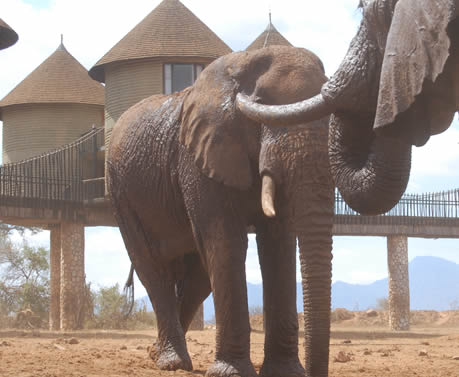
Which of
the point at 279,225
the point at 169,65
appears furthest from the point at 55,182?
the point at 279,225

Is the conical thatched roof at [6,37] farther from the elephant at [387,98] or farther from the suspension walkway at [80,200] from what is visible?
the elephant at [387,98]

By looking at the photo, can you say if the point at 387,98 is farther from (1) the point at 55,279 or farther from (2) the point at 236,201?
(1) the point at 55,279

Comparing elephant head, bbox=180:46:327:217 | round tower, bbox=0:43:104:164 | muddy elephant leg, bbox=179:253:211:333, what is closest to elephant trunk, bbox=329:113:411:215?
elephant head, bbox=180:46:327:217

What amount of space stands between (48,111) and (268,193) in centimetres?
2487

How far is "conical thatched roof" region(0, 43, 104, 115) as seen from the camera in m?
31.3

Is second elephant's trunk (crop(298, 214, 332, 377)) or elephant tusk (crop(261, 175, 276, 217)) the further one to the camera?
elephant tusk (crop(261, 175, 276, 217))

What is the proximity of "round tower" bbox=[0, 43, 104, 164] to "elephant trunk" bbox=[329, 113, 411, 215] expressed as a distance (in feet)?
87.0

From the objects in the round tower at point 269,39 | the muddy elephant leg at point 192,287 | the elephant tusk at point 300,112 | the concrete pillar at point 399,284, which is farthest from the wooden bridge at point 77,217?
the elephant tusk at point 300,112

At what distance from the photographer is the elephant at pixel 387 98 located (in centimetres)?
429

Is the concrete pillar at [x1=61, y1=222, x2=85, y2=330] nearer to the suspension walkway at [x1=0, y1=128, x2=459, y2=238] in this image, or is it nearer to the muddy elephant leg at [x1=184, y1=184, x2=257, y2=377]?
the suspension walkway at [x1=0, y1=128, x2=459, y2=238]

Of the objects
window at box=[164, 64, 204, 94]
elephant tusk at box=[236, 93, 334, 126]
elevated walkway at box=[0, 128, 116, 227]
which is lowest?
elephant tusk at box=[236, 93, 334, 126]

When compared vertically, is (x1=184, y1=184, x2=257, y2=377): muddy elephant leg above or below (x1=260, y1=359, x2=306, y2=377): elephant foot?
above

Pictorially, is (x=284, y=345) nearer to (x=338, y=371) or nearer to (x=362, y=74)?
(x=338, y=371)

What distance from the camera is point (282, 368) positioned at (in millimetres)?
8406
